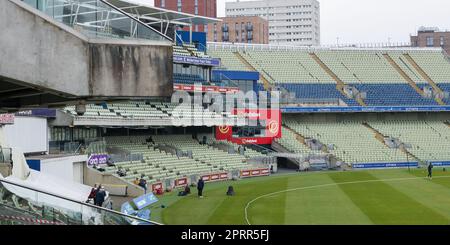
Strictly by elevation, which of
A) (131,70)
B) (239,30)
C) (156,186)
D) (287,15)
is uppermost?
(287,15)

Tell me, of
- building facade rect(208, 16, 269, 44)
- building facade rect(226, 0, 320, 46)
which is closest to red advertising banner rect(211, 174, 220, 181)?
building facade rect(208, 16, 269, 44)

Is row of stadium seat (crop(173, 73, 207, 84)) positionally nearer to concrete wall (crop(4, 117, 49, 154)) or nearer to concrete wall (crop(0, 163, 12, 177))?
concrete wall (crop(4, 117, 49, 154))

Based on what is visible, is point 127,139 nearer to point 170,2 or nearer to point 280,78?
point 280,78

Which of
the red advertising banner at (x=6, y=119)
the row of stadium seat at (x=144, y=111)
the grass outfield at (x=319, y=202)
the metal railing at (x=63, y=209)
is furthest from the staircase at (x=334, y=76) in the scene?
the metal railing at (x=63, y=209)

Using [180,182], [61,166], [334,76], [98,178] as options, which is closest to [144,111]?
[180,182]

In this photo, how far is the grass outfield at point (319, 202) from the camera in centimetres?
2405

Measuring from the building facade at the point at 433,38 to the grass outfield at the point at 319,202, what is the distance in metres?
115

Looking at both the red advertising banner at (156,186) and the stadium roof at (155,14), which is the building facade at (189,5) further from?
the red advertising banner at (156,186)

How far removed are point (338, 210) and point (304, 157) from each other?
81.4ft

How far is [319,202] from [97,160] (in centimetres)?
1477

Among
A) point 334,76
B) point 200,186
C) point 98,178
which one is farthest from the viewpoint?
point 334,76

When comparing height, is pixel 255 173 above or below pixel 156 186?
below

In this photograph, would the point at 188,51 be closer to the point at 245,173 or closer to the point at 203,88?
the point at 203,88

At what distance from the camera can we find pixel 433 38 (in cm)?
14712
